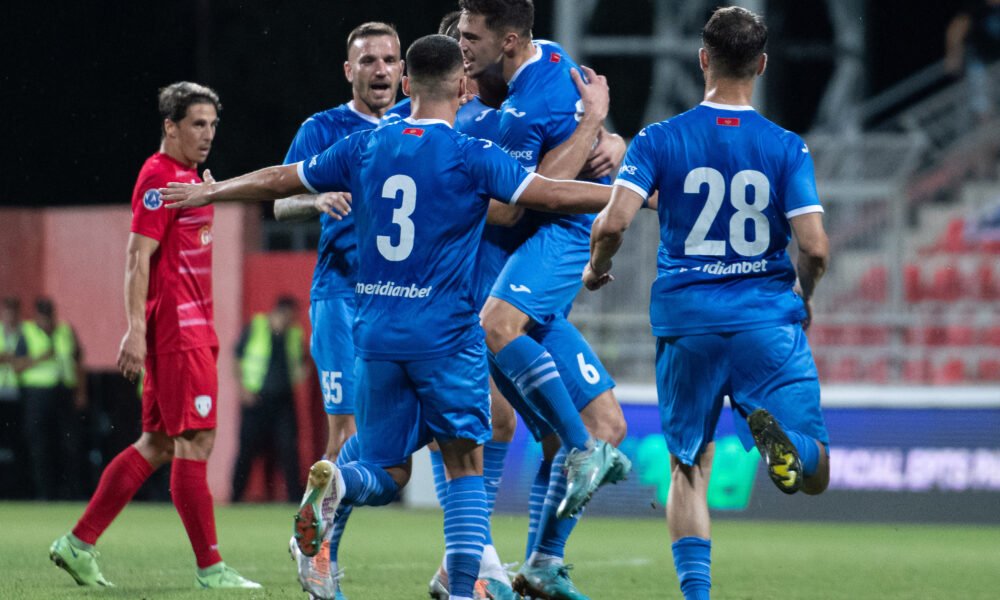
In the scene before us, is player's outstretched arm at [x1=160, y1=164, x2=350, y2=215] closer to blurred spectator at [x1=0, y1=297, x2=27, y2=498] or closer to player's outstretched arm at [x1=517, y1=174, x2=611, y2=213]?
player's outstretched arm at [x1=517, y1=174, x2=611, y2=213]

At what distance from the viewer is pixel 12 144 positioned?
20.2 m

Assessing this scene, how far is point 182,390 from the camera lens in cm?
743

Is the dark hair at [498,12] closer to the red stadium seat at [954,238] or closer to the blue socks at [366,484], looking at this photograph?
the blue socks at [366,484]

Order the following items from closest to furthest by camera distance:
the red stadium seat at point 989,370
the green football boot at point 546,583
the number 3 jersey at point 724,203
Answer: the number 3 jersey at point 724,203
the green football boot at point 546,583
the red stadium seat at point 989,370

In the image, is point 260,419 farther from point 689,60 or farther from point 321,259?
point 321,259

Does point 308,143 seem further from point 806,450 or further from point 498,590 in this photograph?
point 806,450

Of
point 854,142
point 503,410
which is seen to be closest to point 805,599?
point 503,410

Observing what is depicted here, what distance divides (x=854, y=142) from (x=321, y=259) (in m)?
10.7

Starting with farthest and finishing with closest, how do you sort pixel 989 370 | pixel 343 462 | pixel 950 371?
1. pixel 989 370
2. pixel 950 371
3. pixel 343 462

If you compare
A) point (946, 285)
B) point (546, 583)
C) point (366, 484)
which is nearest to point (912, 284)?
point (946, 285)

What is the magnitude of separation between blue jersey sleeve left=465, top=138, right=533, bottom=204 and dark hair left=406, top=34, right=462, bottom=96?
0.26 meters

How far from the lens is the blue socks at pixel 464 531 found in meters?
5.72

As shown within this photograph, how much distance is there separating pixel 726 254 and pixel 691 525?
966 mm

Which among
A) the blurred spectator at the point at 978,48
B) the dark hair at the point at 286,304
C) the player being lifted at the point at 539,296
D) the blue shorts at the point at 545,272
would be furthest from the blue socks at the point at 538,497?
the blurred spectator at the point at 978,48
